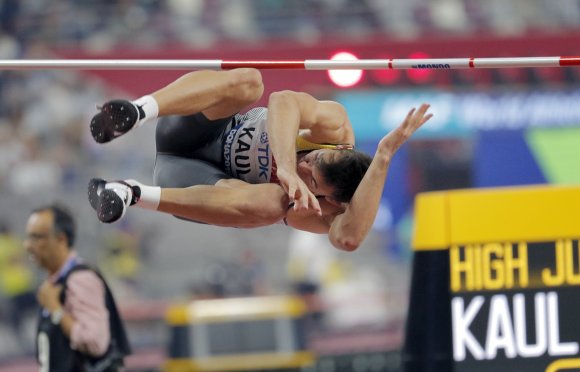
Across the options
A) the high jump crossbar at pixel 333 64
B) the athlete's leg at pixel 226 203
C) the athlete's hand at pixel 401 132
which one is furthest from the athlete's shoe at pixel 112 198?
the athlete's hand at pixel 401 132

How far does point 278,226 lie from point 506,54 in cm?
341

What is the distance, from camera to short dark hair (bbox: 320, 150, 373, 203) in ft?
20.2

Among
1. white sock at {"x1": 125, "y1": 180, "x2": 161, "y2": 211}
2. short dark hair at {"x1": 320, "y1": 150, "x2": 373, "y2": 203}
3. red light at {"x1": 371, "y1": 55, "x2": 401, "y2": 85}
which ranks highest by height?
red light at {"x1": 371, "y1": 55, "x2": 401, "y2": 85}

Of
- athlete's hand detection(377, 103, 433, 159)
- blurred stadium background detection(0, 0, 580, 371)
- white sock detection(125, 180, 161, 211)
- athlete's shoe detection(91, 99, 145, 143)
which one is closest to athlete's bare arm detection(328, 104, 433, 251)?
athlete's hand detection(377, 103, 433, 159)

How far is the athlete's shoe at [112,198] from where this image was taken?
578 cm

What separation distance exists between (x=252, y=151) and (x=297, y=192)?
31.8 inches

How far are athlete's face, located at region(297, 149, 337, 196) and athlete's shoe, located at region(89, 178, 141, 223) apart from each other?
2.62ft

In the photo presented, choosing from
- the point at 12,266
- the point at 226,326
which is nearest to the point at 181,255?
the point at 12,266

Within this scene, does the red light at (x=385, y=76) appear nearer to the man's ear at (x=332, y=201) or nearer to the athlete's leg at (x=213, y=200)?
the man's ear at (x=332, y=201)

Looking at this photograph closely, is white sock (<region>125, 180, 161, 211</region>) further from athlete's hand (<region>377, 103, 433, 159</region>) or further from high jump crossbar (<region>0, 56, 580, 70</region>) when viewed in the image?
athlete's hand (<region>377, 103, 433, 159</region>)

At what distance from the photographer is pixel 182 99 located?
6031 millimetres

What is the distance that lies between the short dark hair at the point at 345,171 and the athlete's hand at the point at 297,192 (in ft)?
1.22

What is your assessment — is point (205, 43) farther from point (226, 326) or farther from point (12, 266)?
point (226, 326)

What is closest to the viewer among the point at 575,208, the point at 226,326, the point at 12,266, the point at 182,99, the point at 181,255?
the point at 182,99
